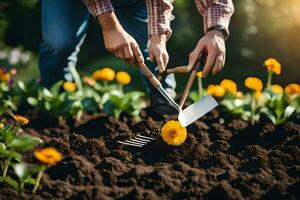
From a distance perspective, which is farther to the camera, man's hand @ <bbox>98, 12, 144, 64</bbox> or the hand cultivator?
the hand cultivator

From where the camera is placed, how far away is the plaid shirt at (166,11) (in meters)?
2.68

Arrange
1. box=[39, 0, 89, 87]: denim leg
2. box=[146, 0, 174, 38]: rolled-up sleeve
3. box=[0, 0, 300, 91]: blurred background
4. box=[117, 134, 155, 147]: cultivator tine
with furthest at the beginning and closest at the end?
box=[0, 0, 300, 91]: blurred background, box=[39, 0, 89, 87]: denim leg, box=[146, 0, 174, 38]: rolled-up sleeve, box=[117, 134, 155, 147]: cultivator tine

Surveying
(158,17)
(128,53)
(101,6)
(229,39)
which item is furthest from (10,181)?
(229,39)

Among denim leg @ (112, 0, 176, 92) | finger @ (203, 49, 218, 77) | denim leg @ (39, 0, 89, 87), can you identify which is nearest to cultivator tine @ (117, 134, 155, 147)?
finger @ (203, 49, 218, 77)

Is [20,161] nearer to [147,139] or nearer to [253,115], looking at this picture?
[147,139]

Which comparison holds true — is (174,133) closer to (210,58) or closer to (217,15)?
(210,58)

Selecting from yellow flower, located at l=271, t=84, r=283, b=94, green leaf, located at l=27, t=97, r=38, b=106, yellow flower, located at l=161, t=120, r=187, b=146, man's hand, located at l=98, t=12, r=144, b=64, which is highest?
man's hand, located at l=98, t=12, r=144, b=64

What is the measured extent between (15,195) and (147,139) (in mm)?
888

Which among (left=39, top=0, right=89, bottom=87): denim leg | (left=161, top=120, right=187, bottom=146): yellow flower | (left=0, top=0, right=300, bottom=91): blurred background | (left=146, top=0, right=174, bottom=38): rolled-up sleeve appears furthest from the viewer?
(left=0, top=0, right=300, bottom=91): blurred background

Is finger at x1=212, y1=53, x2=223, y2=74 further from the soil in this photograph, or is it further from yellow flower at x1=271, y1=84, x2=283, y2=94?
yellow flower at x1=271, y1=84, x2=283, y2=94

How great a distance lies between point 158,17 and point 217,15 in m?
0.31

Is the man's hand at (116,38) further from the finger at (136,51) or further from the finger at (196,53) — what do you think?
the finger at (196,53)

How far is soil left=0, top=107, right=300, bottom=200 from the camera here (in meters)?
2.18

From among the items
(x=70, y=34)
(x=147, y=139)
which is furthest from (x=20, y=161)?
(x=70, y=34)
